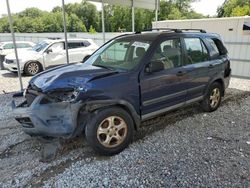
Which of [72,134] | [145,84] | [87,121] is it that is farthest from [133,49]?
[72,134]

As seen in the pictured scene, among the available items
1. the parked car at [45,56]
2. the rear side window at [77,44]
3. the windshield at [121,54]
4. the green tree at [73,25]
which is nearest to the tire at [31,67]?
the parked car at [45,56]

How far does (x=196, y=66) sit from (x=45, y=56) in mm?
7917

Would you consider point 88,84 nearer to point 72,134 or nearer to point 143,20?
point 72,134

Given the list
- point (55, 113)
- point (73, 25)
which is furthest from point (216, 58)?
point (73, 25)

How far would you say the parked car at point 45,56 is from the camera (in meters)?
10.2

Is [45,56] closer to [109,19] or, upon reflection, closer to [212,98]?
[212,98]

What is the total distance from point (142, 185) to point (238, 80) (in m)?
7.30

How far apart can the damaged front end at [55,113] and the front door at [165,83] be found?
1.12m

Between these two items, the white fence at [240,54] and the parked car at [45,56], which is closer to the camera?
the white fence at [240,54]

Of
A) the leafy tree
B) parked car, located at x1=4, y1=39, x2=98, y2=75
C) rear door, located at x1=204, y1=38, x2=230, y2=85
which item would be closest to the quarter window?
rear door, located at x1=204, y1=38, x2=230, y2=85

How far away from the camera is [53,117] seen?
3.10m

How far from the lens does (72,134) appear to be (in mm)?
3156

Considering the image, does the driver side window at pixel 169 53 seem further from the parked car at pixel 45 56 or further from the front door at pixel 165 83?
the parked car at pixel 45 56

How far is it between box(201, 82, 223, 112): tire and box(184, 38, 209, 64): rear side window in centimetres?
71
